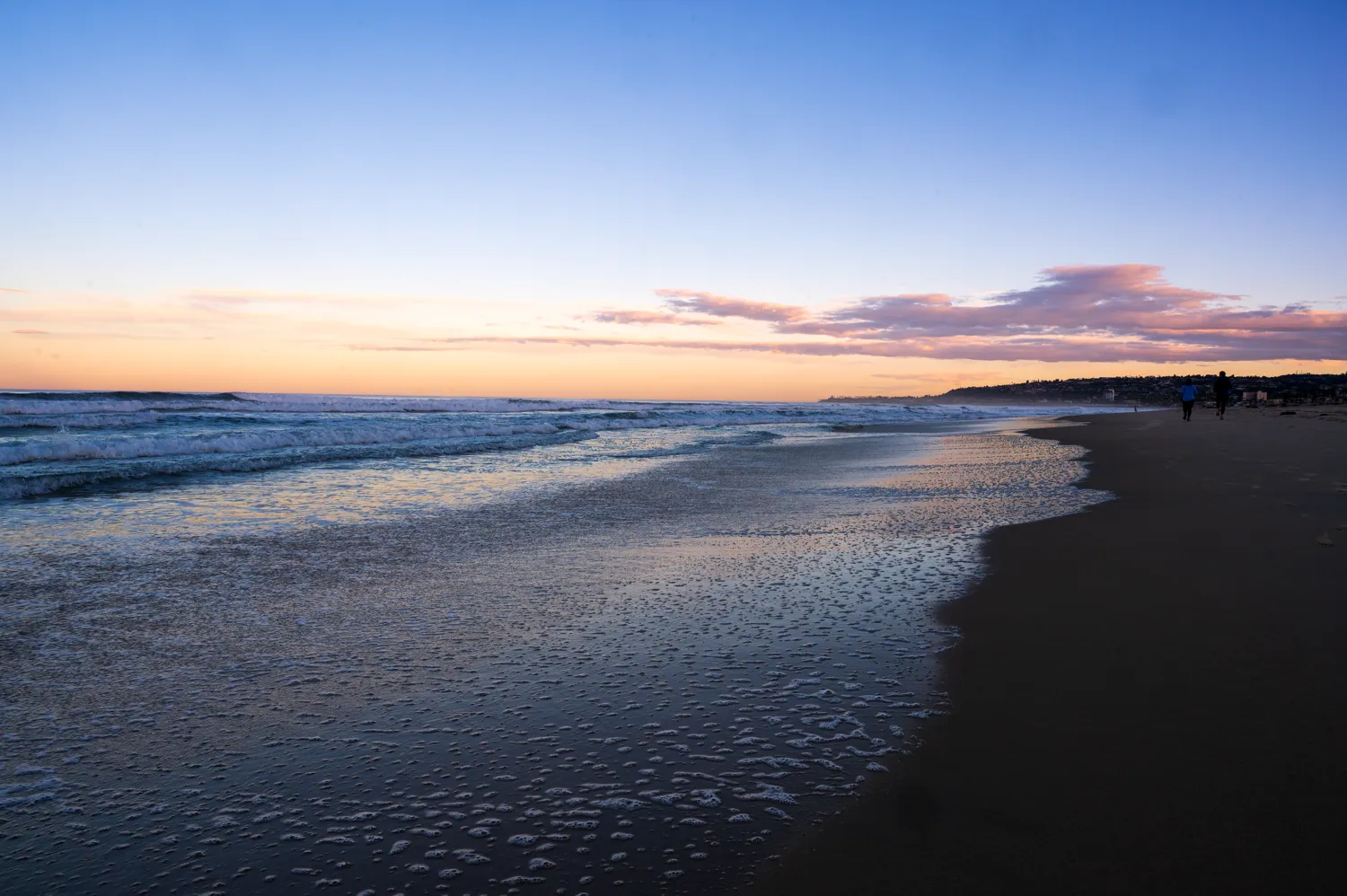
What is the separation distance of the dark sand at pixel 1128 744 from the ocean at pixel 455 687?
9.7 inches

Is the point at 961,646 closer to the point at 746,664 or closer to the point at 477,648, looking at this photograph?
the point at 746,664

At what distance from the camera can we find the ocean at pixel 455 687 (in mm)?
2373

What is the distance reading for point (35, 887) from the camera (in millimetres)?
2195

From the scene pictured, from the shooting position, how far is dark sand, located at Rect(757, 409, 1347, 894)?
2.19m

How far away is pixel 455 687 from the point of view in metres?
3.65

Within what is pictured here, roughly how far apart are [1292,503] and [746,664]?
777cm

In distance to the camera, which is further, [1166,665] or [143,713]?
[1166,665]

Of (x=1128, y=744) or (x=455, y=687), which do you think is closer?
(x=1128, y=744)

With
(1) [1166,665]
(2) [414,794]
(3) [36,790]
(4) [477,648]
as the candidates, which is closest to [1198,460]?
(1) [1166,665]

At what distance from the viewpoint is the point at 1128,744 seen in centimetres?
290

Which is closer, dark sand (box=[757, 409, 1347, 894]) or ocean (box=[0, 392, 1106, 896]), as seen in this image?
dark sand (box=[757, 409, 1347, 894])

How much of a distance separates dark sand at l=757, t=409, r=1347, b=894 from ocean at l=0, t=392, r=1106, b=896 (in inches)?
9.7

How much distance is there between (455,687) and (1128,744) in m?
2.94

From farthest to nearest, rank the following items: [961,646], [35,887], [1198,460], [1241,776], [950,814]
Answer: [1198,460]
[961,646]
[1241,776]
[950,814]
[35,887]
